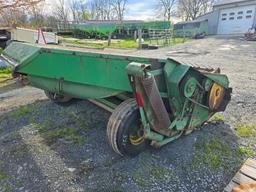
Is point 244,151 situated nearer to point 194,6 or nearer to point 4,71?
point 4,71

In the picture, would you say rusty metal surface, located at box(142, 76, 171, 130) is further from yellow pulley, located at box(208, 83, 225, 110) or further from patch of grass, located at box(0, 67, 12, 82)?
patch of grass, located at box(0, 67, 12, 82)

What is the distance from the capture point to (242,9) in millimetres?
21266

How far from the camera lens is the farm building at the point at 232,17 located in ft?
67.9

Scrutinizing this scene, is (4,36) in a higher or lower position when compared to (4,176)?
higher

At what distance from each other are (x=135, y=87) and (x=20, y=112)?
9.80 feet

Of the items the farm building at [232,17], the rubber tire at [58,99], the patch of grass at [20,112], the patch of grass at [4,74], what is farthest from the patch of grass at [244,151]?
the farm building at [232,17]

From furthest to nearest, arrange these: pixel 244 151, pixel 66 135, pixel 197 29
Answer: pixel 197 29 → pixel 66 135 → pixel 244 151

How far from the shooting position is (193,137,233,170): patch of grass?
252 centimetres

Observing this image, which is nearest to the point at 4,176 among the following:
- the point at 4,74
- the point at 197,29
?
the point at 4,74

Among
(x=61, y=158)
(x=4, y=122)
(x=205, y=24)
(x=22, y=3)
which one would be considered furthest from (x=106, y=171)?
(x=205, y=24)

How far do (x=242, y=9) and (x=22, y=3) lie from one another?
21323 millimetres

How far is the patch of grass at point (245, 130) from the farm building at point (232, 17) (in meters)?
21.4

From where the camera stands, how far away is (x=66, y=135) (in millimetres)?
3188

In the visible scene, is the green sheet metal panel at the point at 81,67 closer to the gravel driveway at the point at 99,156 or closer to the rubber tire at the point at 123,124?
the rubber tire at the point at 123,124
